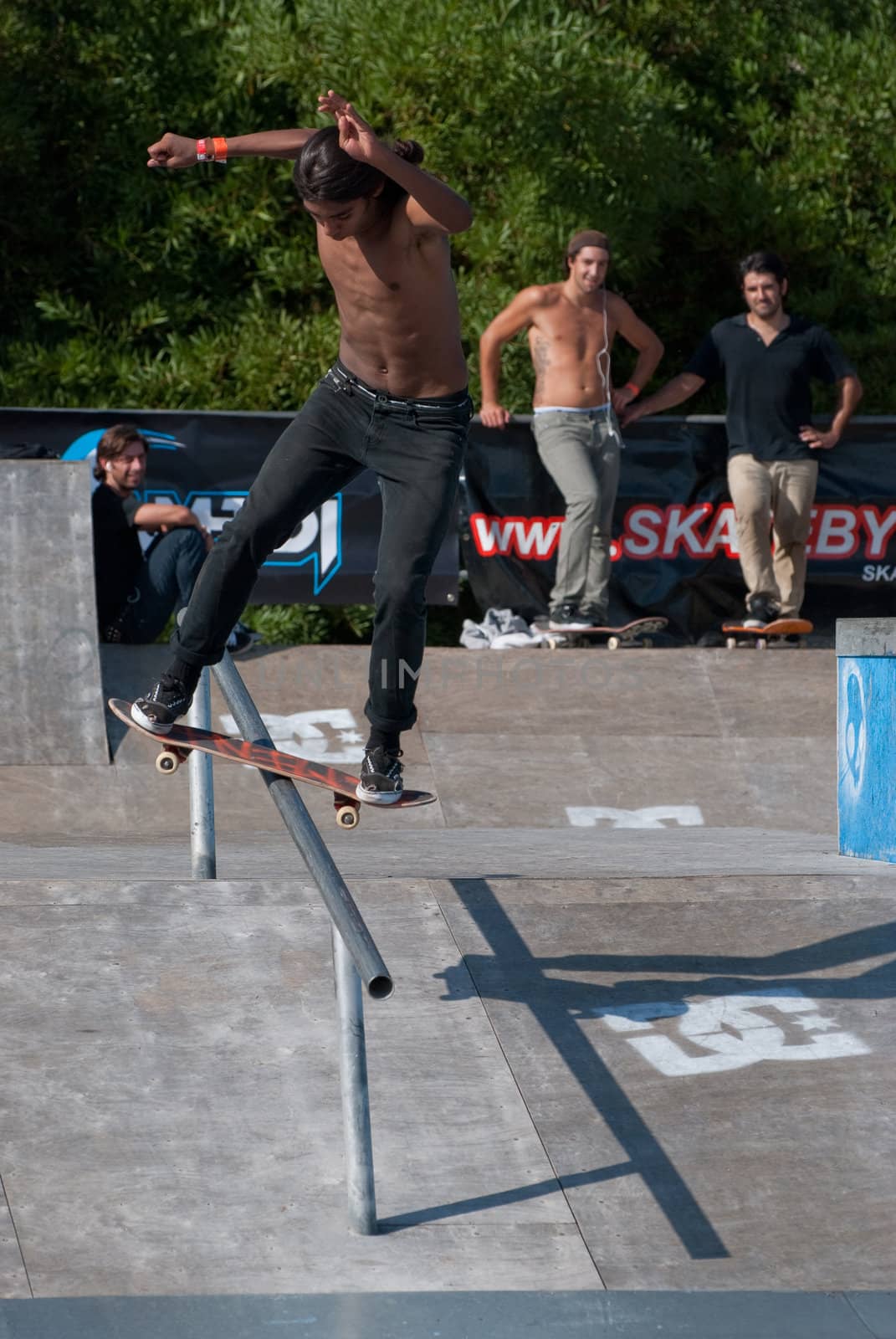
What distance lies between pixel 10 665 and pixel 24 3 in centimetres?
866

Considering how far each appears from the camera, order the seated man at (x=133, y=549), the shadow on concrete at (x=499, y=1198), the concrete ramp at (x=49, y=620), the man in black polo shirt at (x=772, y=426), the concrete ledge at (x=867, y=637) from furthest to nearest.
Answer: the man in black polo shirt at (x=772, y=426) < the seated man at (x=133, y=549) < the concrete ramp at (x=49, y=620) < the concrete ledge at (x=867, y=637) < the shadow on concrete at (x=499, y=1198)

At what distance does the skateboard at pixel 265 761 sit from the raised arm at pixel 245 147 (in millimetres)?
1683

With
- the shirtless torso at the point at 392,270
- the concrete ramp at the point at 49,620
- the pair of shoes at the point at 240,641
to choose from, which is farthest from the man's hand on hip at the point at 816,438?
the shirtless torso at the point at 392,270

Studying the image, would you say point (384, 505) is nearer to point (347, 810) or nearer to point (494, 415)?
point (347, 810)

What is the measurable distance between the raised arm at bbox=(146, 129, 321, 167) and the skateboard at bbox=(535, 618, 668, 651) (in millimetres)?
5499

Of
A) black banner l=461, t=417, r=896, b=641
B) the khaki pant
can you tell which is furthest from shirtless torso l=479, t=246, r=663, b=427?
the khaki pant

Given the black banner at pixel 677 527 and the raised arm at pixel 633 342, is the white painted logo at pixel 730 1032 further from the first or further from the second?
the raised arm at pixel 633 342

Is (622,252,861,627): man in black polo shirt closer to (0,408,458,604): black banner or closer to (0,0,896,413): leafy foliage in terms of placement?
(0,408,458,604): black banner

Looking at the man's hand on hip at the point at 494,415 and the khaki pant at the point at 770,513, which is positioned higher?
the man's hand on hip at the point at 494,415

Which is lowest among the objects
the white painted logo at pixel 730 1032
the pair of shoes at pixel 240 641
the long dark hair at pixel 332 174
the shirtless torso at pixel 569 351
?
the pair of shoes at pixel 240 641

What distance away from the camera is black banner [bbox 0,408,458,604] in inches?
395

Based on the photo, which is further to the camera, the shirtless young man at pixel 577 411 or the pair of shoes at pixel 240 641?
the shirtless young man at pixel 577 411

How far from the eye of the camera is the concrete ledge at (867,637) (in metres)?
6.71

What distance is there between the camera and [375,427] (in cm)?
478
